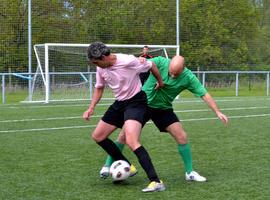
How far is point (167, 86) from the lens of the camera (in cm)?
613

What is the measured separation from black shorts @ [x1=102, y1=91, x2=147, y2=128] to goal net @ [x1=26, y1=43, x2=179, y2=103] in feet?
46.8

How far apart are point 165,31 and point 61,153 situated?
21656 millimetres

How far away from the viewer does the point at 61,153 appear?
827 cm

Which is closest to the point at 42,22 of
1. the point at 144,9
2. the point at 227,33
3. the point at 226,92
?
the point at 144,9

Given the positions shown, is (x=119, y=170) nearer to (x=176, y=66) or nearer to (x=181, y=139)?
(x=181, y=139)

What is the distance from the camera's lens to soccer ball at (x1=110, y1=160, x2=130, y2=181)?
5949 mm

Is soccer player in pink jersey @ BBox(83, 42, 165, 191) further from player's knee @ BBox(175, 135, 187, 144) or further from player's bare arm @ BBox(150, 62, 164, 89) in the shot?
player's knee @ BBox(175, 135, 187, 144)

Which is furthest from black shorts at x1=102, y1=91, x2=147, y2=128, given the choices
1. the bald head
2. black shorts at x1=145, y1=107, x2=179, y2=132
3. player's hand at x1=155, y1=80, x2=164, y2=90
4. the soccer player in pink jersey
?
the bald head

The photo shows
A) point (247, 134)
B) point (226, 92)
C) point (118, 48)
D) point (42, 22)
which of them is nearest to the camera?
point (247, 134)

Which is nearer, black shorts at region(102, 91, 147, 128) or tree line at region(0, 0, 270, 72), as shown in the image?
black shorts at region(102, 91, 147, 128)

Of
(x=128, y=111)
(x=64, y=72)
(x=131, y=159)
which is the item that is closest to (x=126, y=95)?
(x=128, y=111)

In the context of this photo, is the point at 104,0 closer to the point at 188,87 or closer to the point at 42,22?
the point at 42,22

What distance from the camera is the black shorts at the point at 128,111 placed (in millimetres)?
5773

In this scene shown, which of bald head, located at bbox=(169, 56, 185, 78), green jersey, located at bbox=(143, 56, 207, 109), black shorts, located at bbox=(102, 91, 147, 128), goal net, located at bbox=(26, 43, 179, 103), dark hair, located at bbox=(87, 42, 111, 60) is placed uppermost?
dark hair, located at bbox=(87, 42, 111, 60)
